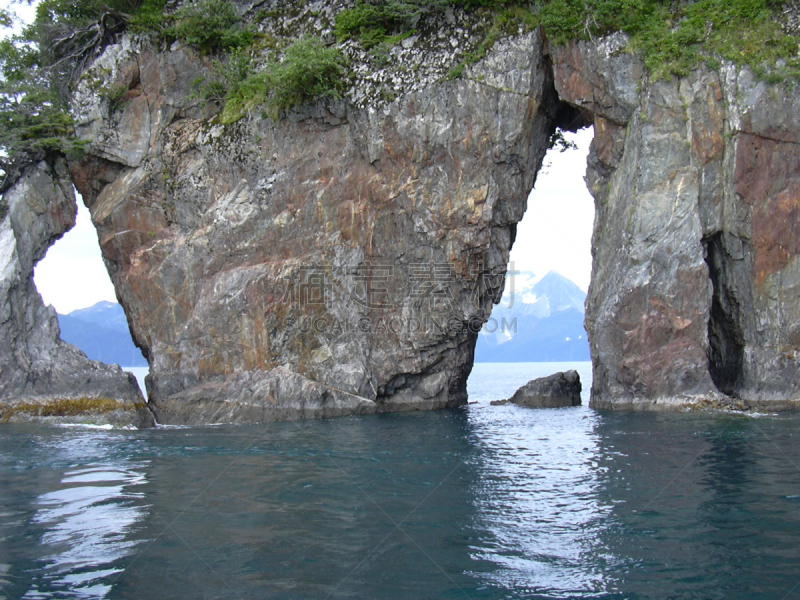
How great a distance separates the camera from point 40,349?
2448 cm

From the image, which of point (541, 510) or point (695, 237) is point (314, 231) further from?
point (541, 510)

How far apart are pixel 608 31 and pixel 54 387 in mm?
23366

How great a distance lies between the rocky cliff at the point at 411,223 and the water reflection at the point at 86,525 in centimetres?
1022

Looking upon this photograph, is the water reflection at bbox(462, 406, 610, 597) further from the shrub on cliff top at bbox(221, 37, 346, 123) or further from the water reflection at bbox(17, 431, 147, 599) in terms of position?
the shrub on cliff top at bbox(221, 37, 346, 123)

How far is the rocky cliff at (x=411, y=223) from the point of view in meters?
23.1

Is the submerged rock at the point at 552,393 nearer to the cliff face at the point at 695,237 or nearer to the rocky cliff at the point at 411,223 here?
the rocky cliff at the point at 411,223

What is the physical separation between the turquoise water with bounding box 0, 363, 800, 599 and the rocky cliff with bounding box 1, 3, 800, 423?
6.74m

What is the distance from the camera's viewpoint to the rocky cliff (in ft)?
75.8

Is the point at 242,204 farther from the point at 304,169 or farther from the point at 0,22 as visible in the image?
the point at 0,22

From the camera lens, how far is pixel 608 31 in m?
24.4

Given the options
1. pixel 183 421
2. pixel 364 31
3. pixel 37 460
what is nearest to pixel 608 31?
pixel 364 31

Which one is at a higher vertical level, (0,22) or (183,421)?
(0,22)

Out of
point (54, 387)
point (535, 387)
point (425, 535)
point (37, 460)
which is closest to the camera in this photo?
point (425, 535)

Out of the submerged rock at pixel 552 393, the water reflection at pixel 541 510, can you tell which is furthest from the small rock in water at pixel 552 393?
the water reflection at pixel 541 510
